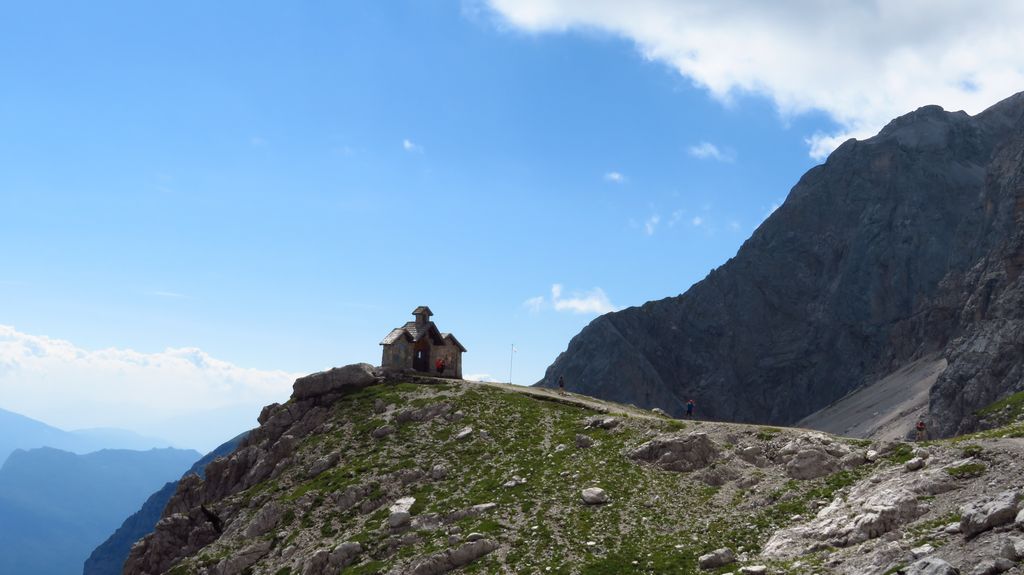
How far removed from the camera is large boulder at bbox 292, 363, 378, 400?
7900cm

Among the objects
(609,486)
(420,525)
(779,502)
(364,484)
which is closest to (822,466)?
(779,502)

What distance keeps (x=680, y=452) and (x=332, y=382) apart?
3875 centimetres

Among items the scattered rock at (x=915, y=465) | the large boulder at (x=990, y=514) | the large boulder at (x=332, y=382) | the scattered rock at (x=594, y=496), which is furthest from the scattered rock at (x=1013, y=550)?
the large boulder at (x=332, y=382)

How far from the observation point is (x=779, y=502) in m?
44.8

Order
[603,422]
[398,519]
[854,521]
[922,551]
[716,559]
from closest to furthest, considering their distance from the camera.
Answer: [922,551] → [854,521] → [716,559] → [398,519] → [603,422]

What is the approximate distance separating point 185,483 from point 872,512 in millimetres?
63585

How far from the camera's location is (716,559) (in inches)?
1508

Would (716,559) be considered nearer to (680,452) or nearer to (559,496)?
(559,496)

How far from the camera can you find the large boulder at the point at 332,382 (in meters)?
79.0

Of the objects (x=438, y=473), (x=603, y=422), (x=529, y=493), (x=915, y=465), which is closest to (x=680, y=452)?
(x=603, y=422)

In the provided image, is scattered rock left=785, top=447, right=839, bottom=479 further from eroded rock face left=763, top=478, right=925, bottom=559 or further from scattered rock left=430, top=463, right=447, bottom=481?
scattered rock left=430, top=463, right=447, bottom=481

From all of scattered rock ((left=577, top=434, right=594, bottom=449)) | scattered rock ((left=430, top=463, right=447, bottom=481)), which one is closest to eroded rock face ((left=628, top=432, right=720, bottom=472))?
scattered rock ((left=577, top=434, right=594, bottom=449))

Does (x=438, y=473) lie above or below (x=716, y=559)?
above

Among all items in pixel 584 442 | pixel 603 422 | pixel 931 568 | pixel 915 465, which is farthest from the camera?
pixel 603 422
